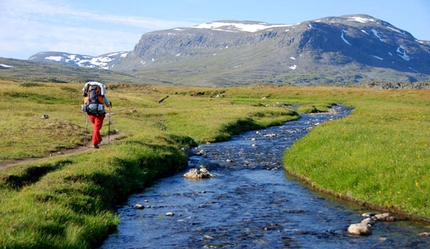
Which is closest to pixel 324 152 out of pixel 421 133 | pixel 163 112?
pixel 421 133

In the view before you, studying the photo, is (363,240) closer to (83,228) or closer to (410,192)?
(410,192)

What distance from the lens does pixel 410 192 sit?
65.8 feet

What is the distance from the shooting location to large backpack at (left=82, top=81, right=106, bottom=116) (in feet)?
93.2

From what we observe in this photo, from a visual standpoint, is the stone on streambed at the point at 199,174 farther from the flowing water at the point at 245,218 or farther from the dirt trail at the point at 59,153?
the dirt trail at the point at 59,153

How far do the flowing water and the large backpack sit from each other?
20.0 ft

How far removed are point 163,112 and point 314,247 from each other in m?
52.7

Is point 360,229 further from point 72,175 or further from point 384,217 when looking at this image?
point 72,175

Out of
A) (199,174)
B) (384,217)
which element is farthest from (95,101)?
(384,217)

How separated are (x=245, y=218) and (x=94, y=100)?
45.5ft

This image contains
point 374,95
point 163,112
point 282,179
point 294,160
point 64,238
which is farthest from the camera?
point 374,95

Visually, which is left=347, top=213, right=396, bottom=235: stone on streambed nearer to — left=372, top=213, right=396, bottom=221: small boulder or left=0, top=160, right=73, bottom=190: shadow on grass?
left=372, top=213, right=396, bottom=221: small boulder

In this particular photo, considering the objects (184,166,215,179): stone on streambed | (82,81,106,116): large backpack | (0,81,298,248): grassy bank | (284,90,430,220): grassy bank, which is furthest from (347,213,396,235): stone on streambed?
(82,81,106,116): large backpack

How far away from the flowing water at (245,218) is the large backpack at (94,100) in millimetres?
6098

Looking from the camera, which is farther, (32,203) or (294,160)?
(294,160)
